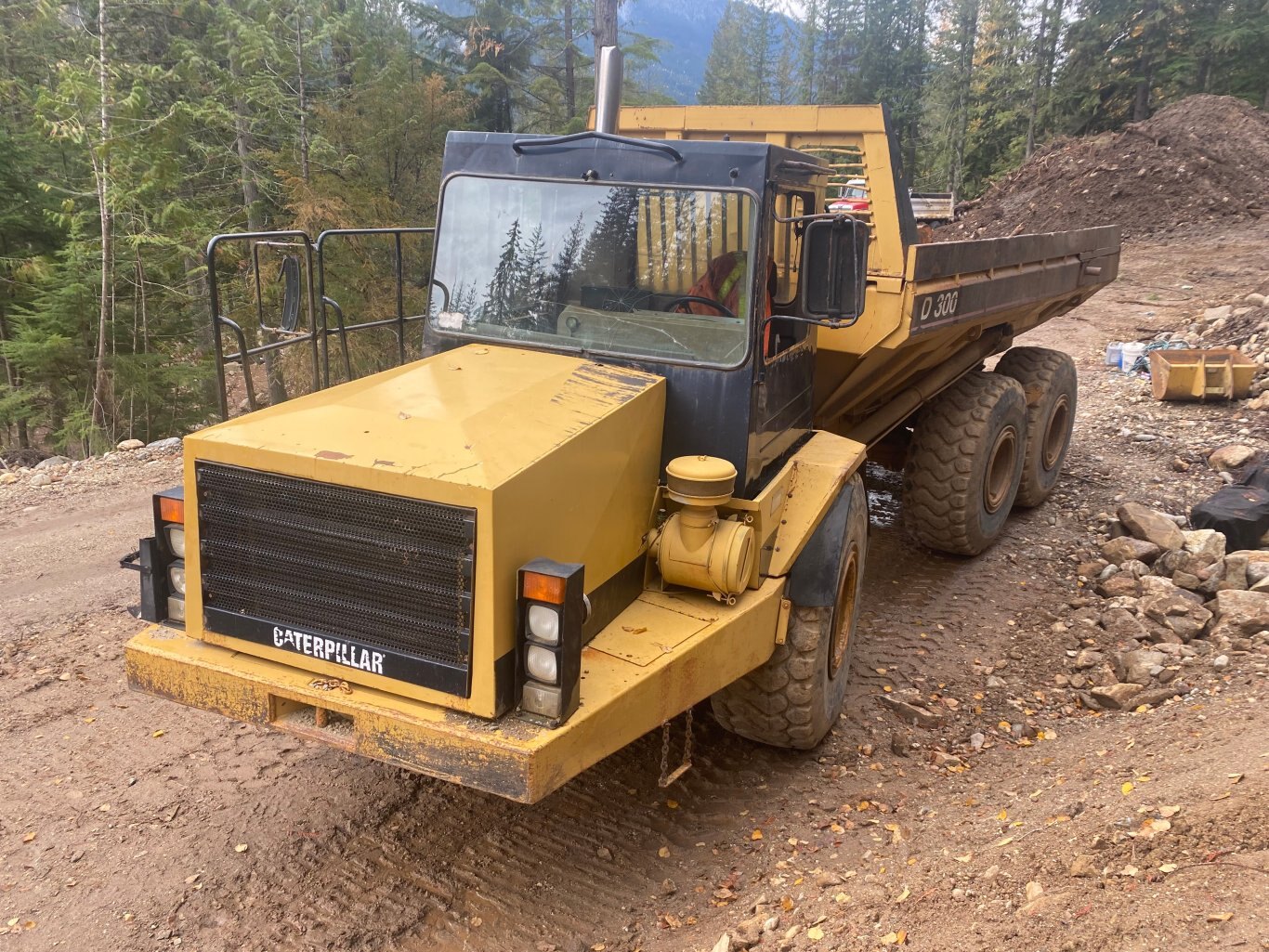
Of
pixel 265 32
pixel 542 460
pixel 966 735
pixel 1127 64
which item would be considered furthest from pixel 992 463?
pixel 1127 64

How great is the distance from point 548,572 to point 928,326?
123 inches

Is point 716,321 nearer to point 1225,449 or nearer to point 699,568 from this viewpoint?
point 699,568

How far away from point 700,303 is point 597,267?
445mm

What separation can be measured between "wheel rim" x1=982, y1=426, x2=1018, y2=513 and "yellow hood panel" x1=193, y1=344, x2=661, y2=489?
384 cm

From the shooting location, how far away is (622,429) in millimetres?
3543

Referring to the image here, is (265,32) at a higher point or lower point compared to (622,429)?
higher

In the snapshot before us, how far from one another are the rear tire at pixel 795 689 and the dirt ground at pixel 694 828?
21 cm

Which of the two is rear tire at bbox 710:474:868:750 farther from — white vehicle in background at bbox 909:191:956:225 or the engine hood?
white vehicle in background at bbox 909:191:956:225

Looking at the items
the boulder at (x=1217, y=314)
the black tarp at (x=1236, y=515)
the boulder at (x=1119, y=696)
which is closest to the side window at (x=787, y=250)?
the boulder at (x=1119, y=696)

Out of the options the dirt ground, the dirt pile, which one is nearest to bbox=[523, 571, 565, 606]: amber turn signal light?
A: the dirt ground

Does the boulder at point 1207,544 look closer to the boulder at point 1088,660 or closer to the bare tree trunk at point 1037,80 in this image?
the boulder at point 1088,660

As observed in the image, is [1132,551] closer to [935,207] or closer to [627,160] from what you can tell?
[627,160]

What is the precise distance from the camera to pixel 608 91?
4.61 metres

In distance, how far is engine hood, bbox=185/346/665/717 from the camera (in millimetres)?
2910
